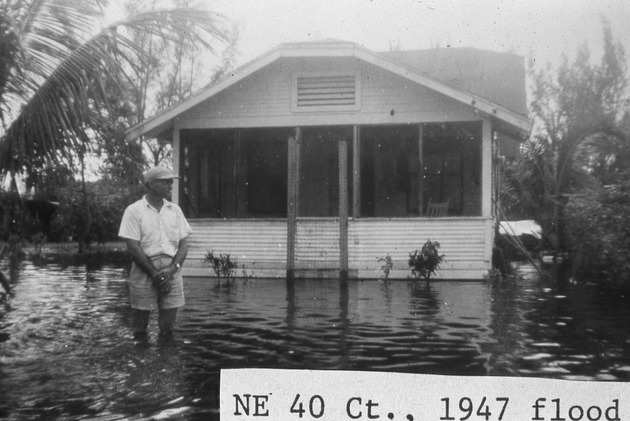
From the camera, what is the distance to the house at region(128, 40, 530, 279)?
464 inches

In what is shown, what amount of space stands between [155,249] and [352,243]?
742 cm

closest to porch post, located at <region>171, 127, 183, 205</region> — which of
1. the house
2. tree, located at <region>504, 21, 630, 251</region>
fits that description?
the house

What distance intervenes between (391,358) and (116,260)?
13855 mm

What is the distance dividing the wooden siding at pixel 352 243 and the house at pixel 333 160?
0.06ft

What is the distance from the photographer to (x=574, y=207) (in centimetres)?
975

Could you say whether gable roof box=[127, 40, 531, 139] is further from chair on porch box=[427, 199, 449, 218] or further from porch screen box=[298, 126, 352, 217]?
porch screen box=[298, 126, 352, 217]

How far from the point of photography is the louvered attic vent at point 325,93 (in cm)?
1238

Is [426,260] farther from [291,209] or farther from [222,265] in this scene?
[222,265]

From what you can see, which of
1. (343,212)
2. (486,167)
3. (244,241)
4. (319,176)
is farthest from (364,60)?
(244,241)

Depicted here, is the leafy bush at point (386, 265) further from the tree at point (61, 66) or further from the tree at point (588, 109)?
the tree at point (61, 66)

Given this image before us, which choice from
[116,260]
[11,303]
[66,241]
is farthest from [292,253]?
[66,241]

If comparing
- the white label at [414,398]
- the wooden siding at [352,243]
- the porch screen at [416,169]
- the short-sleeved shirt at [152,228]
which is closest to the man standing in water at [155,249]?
the short-sleeved shirt at [152,228]

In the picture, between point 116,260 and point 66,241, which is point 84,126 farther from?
point 66,241

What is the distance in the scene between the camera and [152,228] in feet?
16.2
